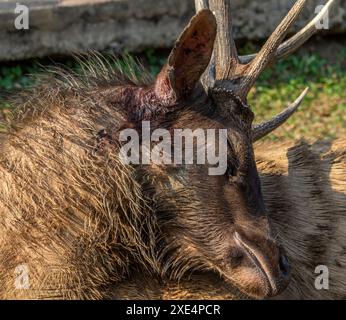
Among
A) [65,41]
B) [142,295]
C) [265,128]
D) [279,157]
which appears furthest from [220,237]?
[65,41]

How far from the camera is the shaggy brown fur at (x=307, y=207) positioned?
13.3 ft

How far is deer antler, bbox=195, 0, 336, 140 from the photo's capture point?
359cm

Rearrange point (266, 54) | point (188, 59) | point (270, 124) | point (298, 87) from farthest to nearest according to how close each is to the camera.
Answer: point (298, 87) < point (270, 124) < point (266, 54) < point (188, 59)

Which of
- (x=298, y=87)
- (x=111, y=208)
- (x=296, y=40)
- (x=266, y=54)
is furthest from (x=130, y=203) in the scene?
(x=298, y=87)

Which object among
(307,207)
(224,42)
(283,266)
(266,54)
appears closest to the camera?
(283,266)

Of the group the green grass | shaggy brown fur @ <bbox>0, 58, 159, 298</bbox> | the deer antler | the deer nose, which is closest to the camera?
shaggy brown fur @ <bbox>0, 58, 159, 298</bbox>

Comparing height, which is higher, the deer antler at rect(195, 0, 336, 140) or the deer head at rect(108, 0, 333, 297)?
the deer antler at rect(195, 0, 336, 140)

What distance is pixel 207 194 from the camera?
3.36m

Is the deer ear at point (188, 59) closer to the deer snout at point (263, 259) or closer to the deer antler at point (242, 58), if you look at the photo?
the deer antler at point (242, 58)

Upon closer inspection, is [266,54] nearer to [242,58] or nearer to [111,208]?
[242,58]

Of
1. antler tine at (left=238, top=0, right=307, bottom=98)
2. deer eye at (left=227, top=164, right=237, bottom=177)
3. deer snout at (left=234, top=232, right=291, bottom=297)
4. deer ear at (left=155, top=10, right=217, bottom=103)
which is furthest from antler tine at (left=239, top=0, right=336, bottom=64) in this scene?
deer snout at (left=234, top=232, right=291, bottom=297)

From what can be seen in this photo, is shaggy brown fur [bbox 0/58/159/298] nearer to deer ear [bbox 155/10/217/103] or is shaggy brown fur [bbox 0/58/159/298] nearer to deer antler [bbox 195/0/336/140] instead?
deer ear [bbox 155/10/217/103]

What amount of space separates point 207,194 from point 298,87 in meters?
4.10

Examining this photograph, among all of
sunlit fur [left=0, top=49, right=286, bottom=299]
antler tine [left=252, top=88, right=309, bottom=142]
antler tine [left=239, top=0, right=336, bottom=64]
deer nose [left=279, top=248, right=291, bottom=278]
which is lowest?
deer nose [left=279, top=248, right=291, bottom=278]
